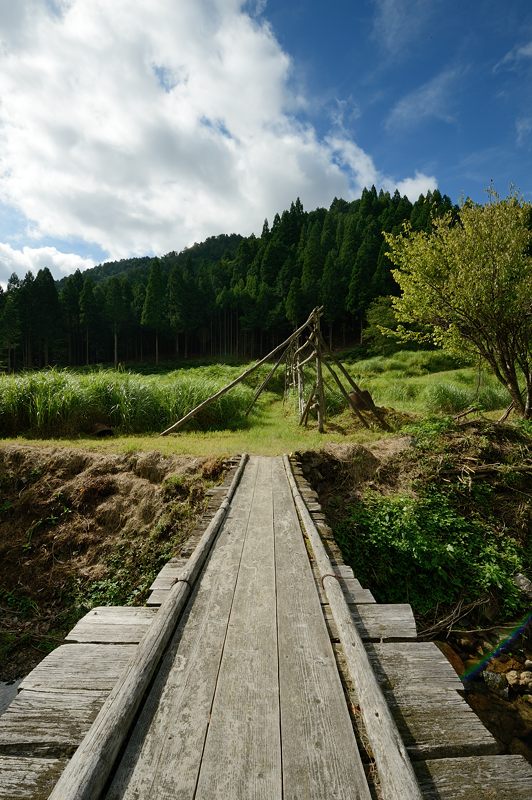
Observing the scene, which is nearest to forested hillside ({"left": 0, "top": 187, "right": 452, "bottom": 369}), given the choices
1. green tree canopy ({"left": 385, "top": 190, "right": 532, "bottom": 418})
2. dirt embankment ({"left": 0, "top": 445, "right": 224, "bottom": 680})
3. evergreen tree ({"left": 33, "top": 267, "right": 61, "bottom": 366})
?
evergreen tree ({"left": 33, "top": 267, "right": 61, "bottom": 366})

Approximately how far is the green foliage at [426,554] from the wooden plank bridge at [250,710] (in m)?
3.09

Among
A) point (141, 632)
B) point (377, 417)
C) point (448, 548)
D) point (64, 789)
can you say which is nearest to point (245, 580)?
point (141, 632)

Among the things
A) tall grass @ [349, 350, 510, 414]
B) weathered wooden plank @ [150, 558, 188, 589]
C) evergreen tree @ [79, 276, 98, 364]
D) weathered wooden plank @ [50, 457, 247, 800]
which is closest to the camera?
weathered wooden plank @ [50, 457, 247, 800]

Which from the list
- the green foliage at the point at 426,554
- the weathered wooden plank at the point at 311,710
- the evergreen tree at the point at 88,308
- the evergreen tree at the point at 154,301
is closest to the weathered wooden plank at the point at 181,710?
the weathered wooden plank at the point at 311,710

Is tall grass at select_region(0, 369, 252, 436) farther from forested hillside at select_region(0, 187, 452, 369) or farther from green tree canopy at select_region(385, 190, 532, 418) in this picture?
forested hillside at select_region(0, 187, 452, 369)

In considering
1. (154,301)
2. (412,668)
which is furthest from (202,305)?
(412,668)

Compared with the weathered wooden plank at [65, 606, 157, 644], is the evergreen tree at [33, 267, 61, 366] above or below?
above

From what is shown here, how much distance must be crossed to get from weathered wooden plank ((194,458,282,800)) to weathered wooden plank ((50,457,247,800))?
0.35 metres

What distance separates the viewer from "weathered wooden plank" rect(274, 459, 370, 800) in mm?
1410

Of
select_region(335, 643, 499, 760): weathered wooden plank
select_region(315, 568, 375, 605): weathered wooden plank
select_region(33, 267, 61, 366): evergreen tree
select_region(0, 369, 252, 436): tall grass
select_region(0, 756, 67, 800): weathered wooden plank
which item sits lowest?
select_region(315, 568, 375, 605): weathered wooden plank

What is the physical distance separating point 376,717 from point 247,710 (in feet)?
1.95

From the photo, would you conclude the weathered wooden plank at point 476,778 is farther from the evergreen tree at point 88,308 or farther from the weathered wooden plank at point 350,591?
the evergreen tree at point 88,308

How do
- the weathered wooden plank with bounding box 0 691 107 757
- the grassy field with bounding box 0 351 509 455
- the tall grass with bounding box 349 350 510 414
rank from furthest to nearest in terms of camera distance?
1. the tall grass with bounding box 349 350 510 414
2. the grassy field with bounding box 0 351 509 455
3. the weathered wooden plank with bounding box 0 691 107 757

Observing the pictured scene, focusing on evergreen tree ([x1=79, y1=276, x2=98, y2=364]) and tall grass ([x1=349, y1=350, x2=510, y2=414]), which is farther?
evergreen tree ([x1=79, y1=276, x2=98, y2=364])
